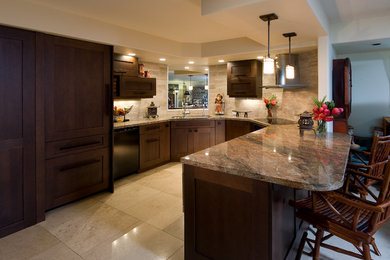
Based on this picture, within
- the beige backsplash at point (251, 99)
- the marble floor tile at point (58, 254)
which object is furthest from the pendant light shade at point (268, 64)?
the marble floor tile at point (58, 254)

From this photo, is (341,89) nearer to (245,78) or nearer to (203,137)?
(245,78)

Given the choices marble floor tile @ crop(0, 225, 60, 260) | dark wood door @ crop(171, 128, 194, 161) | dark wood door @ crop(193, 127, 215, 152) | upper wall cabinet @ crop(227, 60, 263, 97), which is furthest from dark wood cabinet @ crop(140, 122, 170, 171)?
marble floor tile @ crop(0, 225, 60, 260)

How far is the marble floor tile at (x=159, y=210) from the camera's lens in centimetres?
261

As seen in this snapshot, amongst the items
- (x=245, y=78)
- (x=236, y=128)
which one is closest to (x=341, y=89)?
(x=245, y=78)

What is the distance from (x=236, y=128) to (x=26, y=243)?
149 inches

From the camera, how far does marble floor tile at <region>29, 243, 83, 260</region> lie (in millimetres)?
1987

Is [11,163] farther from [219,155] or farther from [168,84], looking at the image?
[168,84]

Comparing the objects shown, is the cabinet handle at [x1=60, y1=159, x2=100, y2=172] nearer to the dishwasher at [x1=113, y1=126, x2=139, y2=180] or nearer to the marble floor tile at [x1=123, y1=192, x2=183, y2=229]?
the dishwasher at [x1=113, y1=126, x2=139, y2=180]

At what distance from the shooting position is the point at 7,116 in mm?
2303

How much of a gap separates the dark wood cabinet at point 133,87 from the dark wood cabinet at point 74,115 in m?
0.74

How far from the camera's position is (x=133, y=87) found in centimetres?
420

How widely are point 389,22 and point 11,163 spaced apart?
4.98 m

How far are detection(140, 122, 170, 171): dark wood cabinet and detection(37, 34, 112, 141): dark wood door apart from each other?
996 millimetres

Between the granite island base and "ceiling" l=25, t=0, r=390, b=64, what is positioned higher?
"ceiling" l=25, t=0, r=390, b=64
